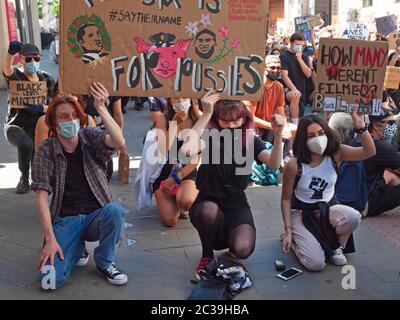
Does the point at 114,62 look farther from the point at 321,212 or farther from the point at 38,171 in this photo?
the point at 321,212

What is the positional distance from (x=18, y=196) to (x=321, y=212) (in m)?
3.47

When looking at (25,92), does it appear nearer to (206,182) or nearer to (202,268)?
(206,182)

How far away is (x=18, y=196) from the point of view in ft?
18.6

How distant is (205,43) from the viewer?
11.6ft

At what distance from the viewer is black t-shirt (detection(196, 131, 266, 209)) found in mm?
3871

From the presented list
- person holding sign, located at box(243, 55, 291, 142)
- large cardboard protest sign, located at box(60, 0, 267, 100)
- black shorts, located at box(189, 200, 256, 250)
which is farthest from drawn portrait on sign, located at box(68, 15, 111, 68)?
person holding sign, located at box(243, 55, 291, 142)

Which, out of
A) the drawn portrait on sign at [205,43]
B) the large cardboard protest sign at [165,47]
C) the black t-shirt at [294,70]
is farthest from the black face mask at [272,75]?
the drawn portrait on sign at [205,43]

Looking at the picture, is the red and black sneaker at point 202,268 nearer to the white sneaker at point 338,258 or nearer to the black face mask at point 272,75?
the white sneaker at point 338,258

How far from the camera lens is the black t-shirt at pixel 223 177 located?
152 inches

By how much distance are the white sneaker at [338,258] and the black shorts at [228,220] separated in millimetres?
703

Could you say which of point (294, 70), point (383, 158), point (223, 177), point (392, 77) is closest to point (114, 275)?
point (223, 177)

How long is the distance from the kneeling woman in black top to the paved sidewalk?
31cm

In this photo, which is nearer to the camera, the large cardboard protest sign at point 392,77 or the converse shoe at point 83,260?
the converse shoe at point 83,260
